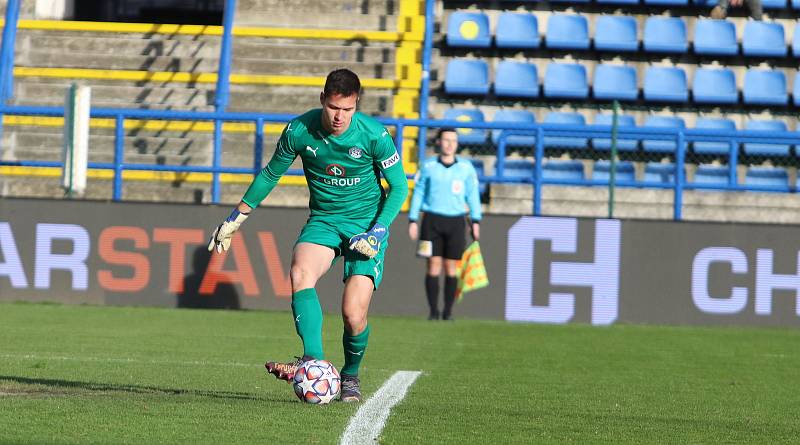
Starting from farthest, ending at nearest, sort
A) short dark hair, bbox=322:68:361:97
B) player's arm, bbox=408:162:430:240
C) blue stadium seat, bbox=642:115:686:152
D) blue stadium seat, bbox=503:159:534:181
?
blue stadium seat, bbox=642:115:686:152 → blue stadium seat, bbox=503:159:534:181 → player's arm, bbox=408:162:430:240 → short dark hair, bbox=322:68:361:97

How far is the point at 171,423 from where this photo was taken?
6355mm

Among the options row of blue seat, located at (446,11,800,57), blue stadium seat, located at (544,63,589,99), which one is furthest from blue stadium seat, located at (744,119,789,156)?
blue stadium seat, located at (544,63,589,99)

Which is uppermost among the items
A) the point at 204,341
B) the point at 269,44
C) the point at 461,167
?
the point at 269,44

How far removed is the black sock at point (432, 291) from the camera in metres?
15.8

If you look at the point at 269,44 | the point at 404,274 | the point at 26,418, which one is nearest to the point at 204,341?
the point at 404,274

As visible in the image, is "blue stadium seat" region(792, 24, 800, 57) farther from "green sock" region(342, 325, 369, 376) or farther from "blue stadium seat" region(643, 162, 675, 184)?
"green sock" region(342, 325, 369, 376)

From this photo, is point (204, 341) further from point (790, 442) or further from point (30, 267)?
point (790, 442)

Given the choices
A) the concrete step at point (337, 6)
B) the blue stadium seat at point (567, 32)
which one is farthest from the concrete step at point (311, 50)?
the blue stadium seat at point (567, 32)

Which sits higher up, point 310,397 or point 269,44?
point 269,44

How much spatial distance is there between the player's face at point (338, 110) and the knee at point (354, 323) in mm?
1050

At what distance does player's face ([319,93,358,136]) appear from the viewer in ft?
24.1

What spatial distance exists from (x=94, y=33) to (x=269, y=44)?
262cm

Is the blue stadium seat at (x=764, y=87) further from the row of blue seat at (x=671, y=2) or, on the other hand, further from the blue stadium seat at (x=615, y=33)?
the blue stadium seat at (x=615, y=33)

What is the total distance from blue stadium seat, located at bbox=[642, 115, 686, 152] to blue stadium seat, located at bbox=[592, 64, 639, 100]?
1.89 feet
